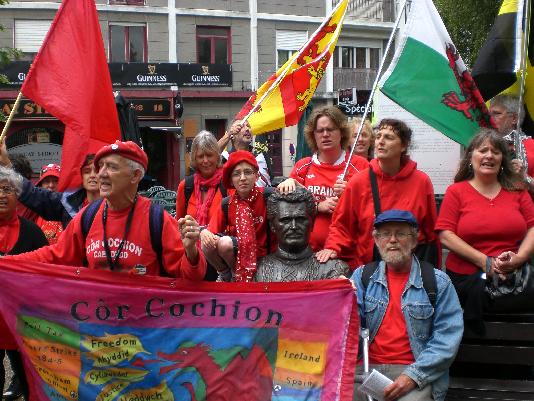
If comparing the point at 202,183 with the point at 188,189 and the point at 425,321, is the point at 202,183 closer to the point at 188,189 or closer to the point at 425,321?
the point at 188,189

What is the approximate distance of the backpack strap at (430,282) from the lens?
4.00 meters

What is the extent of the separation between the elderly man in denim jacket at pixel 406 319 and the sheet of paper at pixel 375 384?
5 centimetres

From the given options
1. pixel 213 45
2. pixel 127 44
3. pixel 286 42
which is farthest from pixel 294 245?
pixel 286 42

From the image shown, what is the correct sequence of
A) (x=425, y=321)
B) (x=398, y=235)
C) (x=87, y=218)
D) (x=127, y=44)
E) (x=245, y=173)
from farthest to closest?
(x=127, y=44) < (x=245, y=173) < (x=87, y=218) < (x=398, y=235) < (x=425, y=321)

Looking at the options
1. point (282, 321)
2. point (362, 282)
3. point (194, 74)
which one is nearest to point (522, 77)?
point (362, 282)

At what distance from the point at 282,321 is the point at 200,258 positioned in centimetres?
59

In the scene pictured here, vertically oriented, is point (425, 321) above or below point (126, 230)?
below

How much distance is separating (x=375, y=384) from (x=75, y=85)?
3008 mm

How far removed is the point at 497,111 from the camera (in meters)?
5.62

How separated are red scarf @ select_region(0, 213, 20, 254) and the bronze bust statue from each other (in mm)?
1924

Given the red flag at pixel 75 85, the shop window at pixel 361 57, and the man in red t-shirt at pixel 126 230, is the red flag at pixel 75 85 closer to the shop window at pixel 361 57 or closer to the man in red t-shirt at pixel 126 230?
the man in red t-shirt at pixel 126 230

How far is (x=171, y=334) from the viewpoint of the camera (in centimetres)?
408

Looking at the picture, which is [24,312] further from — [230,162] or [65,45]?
[65,45]

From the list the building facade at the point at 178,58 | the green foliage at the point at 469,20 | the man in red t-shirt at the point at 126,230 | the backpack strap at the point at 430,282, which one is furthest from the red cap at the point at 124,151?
the building facade at the point at 178,58
